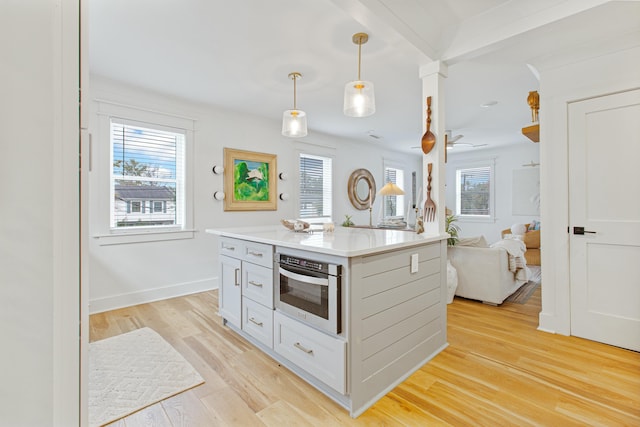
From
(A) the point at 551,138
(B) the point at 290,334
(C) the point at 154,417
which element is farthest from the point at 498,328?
(C) the point at 154,417

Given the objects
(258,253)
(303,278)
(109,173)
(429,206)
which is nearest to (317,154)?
(109,173)

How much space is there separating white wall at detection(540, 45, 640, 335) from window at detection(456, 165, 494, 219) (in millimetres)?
5012

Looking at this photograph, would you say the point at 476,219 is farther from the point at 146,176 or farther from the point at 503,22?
the point at 146,176

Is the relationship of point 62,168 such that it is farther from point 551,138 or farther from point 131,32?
point 551,138

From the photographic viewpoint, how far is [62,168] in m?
0.67

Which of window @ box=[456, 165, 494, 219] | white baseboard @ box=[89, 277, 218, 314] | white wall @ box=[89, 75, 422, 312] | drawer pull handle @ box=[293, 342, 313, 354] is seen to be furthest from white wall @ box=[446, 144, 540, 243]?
drawer pull handle @ box=[293, 342, 313, 354]

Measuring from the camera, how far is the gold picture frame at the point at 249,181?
4.31m

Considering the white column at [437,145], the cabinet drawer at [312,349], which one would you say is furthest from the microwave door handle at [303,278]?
the white column at [437,145]

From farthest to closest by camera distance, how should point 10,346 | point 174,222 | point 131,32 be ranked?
point 174,222, point 131,32, point 10,346

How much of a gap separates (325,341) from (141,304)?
2737 mm

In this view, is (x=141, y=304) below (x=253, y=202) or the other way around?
below

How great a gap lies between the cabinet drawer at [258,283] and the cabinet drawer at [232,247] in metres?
0.12

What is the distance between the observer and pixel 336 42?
248cm

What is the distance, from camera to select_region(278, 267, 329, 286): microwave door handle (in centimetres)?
178
